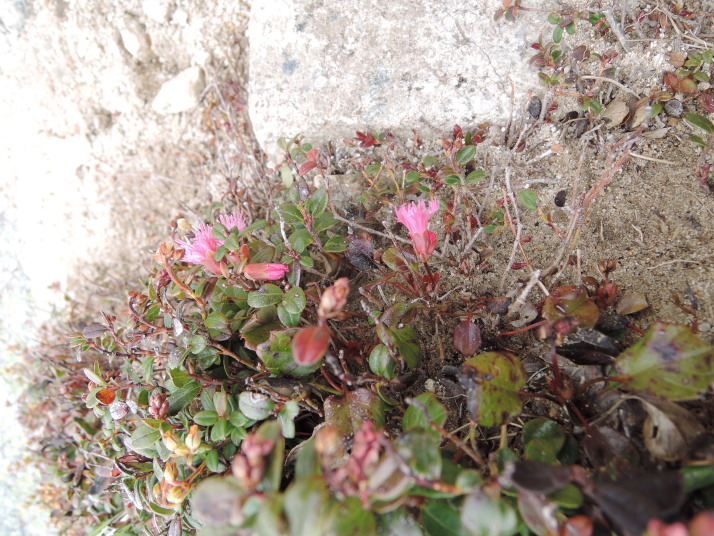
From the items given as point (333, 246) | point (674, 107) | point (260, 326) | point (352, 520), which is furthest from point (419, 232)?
point (674, 107)

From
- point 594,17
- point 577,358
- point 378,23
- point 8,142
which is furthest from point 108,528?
point 594,17

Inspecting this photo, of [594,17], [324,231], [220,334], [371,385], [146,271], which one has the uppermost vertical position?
[594,17]

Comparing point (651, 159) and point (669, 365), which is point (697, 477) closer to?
point (669, 365)

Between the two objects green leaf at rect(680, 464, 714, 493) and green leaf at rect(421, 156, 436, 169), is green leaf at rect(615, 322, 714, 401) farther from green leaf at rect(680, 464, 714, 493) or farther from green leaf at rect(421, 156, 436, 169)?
green leaf at rect(421, 156, 436, 169)

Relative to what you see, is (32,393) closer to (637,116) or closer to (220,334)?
(220,334)

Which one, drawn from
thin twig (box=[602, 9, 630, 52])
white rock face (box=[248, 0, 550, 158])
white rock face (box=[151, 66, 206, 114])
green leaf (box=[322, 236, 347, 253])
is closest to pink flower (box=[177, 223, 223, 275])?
green leaf (box=[322, 236, 347, 253])

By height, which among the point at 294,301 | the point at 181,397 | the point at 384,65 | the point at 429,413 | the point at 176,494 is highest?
the point at 384,65
